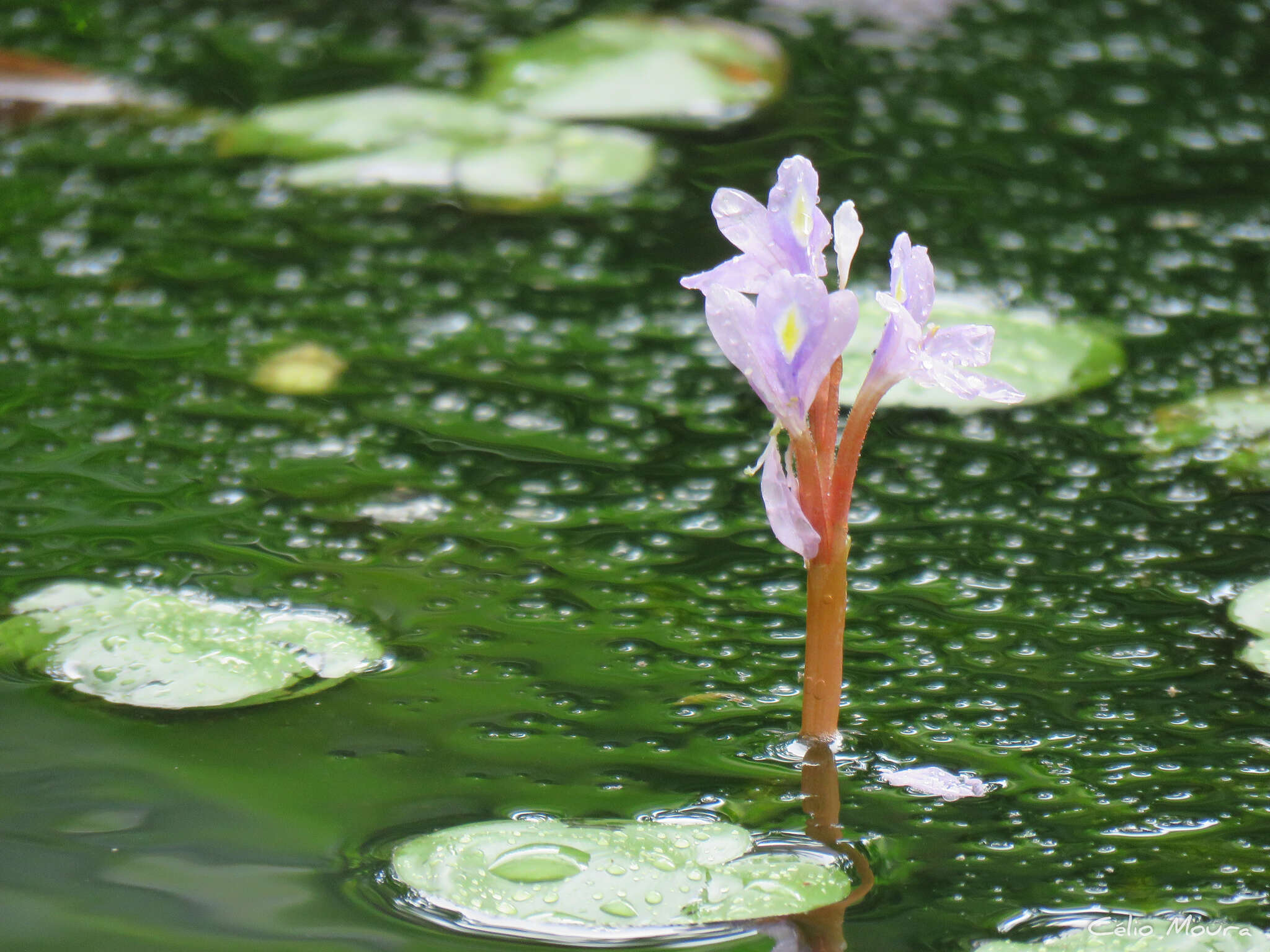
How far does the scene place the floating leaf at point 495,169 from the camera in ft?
6.44

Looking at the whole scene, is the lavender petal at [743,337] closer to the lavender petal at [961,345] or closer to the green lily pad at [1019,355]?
the lavender petal at [961,345]

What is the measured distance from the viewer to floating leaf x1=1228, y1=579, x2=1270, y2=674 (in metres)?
1.06

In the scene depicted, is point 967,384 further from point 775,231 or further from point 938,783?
point 938,783

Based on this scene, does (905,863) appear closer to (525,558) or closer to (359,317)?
(525,558)

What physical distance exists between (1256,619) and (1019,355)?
0.51 m

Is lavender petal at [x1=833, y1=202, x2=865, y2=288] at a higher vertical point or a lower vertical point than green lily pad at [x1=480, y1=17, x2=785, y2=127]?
higher

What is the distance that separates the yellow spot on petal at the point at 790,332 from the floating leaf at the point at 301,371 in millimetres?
760

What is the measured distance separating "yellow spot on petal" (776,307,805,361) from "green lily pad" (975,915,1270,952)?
1.21 feet

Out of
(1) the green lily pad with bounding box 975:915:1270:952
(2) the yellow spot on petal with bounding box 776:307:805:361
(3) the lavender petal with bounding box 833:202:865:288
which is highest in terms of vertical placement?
(3) the lavender petal with bounding box 833:202:865:288

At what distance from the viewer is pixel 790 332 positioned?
0.86 meters

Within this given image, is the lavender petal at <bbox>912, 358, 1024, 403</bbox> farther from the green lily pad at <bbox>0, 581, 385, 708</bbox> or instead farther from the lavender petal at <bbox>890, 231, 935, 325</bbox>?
the green lily pad at <bbox>0, 581, 385, 708</bbox>

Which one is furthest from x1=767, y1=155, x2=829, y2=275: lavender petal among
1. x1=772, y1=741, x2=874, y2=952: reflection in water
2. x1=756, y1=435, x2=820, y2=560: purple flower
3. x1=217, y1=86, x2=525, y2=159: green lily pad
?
x1=217, y1=86, x2=525, y2=159: green lily pad

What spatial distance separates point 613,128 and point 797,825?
1464mm

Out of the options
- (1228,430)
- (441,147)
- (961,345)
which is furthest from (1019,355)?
(441,147)
